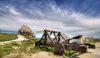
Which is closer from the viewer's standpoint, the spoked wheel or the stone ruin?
the spoked wheel

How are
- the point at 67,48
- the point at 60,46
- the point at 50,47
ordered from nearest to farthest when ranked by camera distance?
the point at 60,46, the point at 67,48, the point at 50,47

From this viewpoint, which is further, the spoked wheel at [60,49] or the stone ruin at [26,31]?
the stone ruin at [26,31]

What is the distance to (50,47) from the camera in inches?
1025

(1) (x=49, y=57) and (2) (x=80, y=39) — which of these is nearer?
(1) (x=49, y=57)

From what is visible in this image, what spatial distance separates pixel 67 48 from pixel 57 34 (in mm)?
4487

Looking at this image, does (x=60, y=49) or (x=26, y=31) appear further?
(x=26, y=31)

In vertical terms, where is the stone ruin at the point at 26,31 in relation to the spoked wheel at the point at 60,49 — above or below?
above

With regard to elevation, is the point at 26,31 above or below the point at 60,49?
above

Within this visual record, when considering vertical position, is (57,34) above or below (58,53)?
above

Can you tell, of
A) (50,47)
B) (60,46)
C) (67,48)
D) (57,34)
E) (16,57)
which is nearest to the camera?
(16,57)

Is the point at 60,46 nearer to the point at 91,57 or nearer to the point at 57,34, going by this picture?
the point at 91,57

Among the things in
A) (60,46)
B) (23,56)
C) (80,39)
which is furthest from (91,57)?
(80,39)

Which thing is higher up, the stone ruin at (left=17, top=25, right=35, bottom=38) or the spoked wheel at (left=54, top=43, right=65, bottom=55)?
the stone ruin at (left=17, top=25, right=35, bottom=38)

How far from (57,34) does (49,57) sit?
8.87 m
